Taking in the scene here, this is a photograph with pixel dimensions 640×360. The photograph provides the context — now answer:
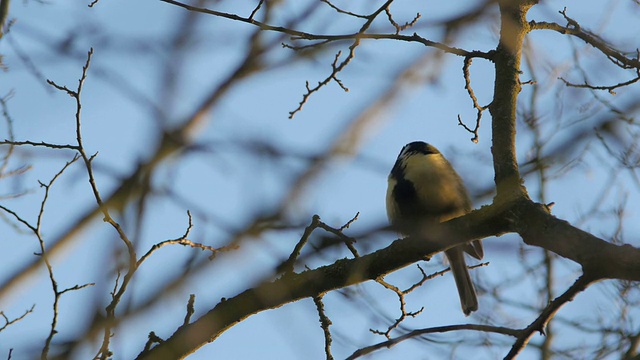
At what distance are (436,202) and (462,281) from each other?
49 cm

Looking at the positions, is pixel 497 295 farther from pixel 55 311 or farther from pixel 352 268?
pixel 55 311

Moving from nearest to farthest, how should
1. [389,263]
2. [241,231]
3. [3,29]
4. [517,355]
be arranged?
[241,231] → [517,355] → [389,263] → [3,29]

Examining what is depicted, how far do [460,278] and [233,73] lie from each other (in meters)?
2.13

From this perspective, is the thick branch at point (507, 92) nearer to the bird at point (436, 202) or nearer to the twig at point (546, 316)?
the twig at point (546, 316)

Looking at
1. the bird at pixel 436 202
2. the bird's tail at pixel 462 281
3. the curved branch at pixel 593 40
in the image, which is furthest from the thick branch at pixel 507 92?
the bird's tail at pixel 462 281

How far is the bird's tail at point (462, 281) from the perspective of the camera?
454cm

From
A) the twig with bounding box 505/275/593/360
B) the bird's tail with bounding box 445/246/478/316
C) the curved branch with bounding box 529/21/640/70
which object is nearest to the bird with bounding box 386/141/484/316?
the bird's tail with bounding box 445/246/478/316

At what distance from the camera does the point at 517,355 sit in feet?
7.65

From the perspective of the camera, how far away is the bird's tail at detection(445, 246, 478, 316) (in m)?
4.54

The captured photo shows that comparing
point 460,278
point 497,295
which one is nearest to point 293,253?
point 460,278

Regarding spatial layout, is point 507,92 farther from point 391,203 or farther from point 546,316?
point 391,203

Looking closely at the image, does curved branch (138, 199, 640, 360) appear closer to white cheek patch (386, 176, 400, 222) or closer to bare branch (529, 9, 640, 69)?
bare branch (529, 9, 640, 69)

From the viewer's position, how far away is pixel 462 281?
15.1 ft

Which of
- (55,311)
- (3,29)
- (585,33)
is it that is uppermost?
(3,29)
